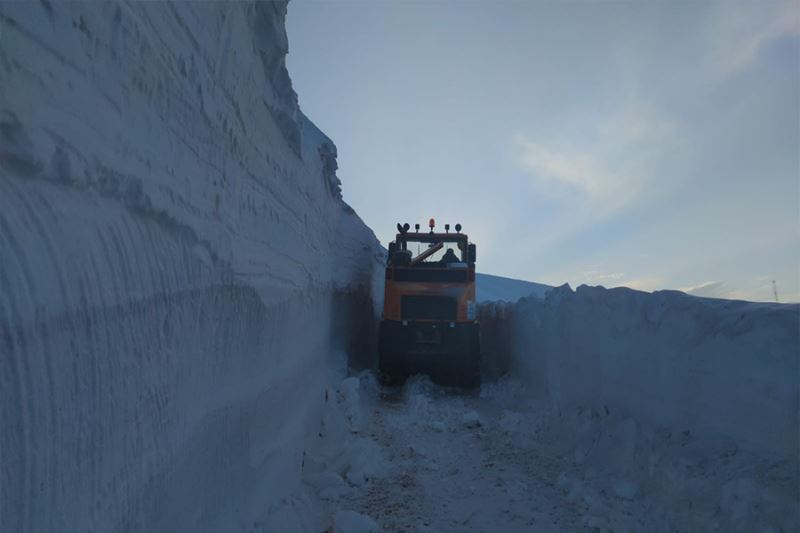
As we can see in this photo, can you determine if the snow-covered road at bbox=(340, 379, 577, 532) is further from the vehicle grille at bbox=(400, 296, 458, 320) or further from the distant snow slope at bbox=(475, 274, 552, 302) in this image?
the distant snow slope at bbox=(475, 274, 552, 302)

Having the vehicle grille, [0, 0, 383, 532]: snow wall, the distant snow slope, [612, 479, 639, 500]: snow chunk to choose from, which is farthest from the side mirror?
the distant snow slope

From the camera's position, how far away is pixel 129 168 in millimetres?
1356

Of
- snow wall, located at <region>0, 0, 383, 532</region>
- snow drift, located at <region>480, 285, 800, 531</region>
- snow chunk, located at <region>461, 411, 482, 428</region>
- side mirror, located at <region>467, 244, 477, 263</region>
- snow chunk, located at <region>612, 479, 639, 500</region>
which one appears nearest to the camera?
snow wall, located at <region>0, 0, 383, 532</region>

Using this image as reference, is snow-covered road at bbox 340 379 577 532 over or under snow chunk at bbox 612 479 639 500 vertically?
under

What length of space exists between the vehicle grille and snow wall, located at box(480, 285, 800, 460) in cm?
274

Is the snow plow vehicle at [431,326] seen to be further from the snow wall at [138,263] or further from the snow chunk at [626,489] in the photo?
the snow wall at [138,263]

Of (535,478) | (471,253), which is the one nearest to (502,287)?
(471,253)

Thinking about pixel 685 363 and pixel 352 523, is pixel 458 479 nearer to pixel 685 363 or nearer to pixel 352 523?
pixel 352 523

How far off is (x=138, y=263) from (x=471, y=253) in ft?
28.8

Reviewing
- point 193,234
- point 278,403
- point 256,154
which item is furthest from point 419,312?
point 193,234

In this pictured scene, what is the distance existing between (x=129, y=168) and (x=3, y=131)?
430mm

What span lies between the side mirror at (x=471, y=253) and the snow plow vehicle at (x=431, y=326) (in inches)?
4.7

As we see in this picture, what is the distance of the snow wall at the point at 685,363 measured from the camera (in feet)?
9.70

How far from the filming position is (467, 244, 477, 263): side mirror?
389 inches
